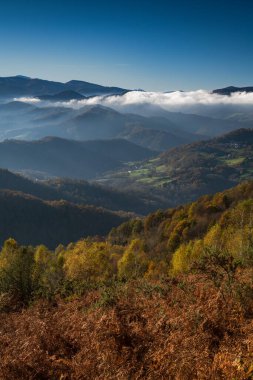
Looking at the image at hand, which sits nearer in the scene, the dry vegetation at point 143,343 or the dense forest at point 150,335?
the dry vegetation at point 143,343

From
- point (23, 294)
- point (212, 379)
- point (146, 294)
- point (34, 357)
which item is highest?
point (212, 379)

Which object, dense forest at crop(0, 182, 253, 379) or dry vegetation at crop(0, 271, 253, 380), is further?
dense forest at crop(0, 182, 253, 379)

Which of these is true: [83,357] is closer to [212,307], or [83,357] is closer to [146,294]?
[212,307]

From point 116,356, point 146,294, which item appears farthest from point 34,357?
point 146,294

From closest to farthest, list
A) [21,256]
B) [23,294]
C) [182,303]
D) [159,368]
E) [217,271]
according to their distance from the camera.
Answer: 1. [159,368]
2. [182,303]
3. [217,271]
4. [23,294]
5. [21,256]

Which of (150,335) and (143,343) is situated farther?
(150,335)

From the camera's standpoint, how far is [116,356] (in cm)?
1166

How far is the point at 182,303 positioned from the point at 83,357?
21.2 feet

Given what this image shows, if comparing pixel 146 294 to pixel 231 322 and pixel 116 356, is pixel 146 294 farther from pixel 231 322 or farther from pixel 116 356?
pixel 116 356

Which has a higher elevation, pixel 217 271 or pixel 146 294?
pixel 217 271

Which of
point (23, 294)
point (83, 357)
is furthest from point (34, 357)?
point (23, 294)

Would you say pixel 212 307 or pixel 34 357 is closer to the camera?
pixel 34 357

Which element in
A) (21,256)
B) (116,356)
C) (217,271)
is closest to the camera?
(116,356)

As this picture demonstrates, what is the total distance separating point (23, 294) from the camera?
31.8 meters
